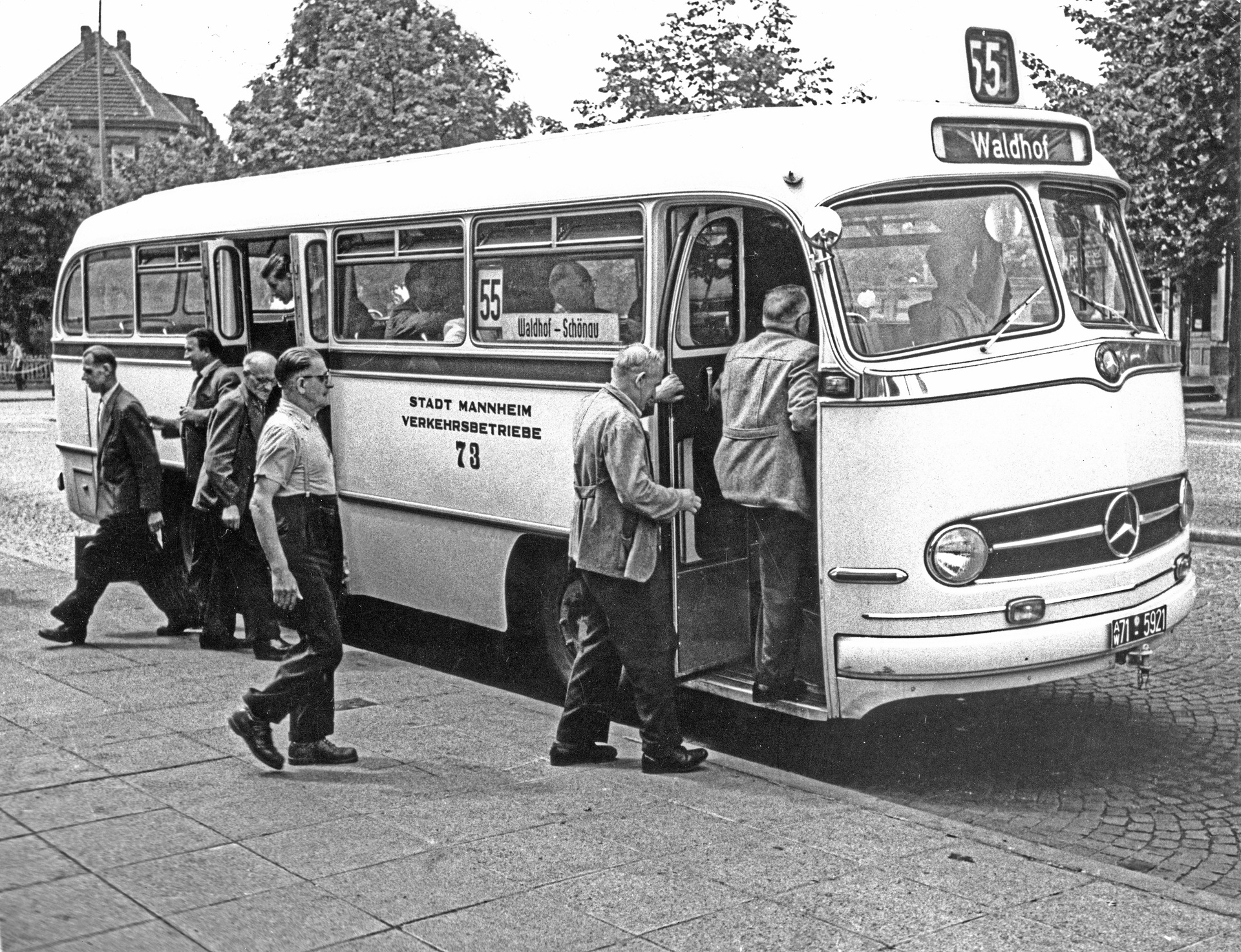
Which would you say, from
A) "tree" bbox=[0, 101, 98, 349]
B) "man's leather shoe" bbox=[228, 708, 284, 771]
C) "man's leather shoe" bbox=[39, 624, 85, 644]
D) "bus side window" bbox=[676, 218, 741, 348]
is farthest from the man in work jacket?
"tree" bbox=[0, 101, 98, 349]

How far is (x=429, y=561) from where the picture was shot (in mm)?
9758

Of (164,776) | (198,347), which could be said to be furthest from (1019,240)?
(198,347)

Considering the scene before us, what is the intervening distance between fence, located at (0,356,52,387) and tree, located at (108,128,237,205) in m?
7.80

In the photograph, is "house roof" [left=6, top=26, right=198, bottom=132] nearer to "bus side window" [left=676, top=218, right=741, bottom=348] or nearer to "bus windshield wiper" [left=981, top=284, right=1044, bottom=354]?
"bus side window" [left=676, top=218, right=741, bottom=348]

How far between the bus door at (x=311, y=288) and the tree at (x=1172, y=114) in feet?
73.9

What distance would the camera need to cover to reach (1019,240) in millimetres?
7445

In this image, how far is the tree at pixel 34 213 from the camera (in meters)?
55.5

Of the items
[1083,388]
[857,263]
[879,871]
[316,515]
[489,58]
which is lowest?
[879,871]

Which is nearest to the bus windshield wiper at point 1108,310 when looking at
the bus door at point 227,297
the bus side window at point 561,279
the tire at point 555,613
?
the bus side window at point 561,279

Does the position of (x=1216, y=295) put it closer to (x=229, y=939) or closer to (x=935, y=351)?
(x=935, y=351)

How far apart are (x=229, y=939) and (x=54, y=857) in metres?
1.12

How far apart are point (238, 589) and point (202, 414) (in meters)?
1.15

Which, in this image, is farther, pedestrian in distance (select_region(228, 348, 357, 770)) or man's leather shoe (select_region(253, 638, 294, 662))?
man's leather shoe (select_region(253, 638, 294, 662))

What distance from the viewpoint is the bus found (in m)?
6.91
